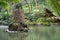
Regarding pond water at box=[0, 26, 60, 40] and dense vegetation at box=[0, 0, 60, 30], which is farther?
pond water at box=[0, 26, 60, 40]

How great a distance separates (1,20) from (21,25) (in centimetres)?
1225

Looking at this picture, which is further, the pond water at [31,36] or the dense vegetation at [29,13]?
the pond water at [31,36]

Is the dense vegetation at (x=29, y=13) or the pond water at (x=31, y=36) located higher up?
the dense vegetation at (x=29, y=13)

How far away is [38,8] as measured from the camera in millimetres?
30797

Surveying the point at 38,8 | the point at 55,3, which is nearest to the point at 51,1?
the point at 55,3

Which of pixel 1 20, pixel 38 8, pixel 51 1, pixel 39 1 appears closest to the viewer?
pixel 51 1

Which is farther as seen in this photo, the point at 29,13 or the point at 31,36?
the point at 29,13

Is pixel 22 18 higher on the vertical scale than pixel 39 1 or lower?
lower

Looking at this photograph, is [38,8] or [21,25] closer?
[21,25]

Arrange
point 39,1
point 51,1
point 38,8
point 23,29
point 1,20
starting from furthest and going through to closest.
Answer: point 39,1
point 38,8
point 1,20
point 23,29
point 51,1

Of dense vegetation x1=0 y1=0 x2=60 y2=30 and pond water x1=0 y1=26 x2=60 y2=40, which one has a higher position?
dense vegetation x1=0 y1=0 x2=60 y2=30

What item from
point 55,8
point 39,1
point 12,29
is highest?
point 39,1

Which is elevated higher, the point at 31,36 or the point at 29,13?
the point at 29,13

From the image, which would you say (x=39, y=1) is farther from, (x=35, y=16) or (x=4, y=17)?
(x=4, y=17)
